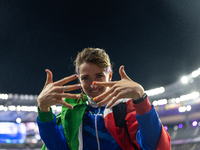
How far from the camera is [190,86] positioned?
81.3 feet

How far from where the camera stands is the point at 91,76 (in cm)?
204

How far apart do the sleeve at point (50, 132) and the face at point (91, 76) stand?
504 millimetres

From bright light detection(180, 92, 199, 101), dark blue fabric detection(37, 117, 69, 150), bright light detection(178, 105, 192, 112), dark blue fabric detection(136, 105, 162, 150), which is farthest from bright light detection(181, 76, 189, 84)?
dark blue fabric detection(37, 117, 69, 150)

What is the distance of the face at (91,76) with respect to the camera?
204cm

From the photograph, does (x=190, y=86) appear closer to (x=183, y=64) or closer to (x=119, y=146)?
(x=183, y=64)

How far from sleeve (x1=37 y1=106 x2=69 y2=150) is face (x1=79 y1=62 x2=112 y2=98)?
19.8 inches

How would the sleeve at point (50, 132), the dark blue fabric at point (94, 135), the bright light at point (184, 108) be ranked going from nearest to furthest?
1. the sleeve at point (50, 132)
2. the dark blue fabric at point (94, 135)
3. the bright light at point (184, 108)

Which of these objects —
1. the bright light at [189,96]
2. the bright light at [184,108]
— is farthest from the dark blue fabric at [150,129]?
the bright light at [184,108]

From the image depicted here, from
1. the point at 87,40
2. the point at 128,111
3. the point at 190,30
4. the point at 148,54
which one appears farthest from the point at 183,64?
the point at 128,111

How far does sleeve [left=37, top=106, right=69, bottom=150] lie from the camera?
5.88 feet

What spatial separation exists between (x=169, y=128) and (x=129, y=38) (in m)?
15.4

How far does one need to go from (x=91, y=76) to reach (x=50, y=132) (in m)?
0.74

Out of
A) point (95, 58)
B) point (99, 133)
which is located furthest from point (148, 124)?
point (95, 58)

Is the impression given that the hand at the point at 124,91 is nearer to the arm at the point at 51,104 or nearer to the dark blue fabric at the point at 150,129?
the dark blue fabric at the point at 150,129
